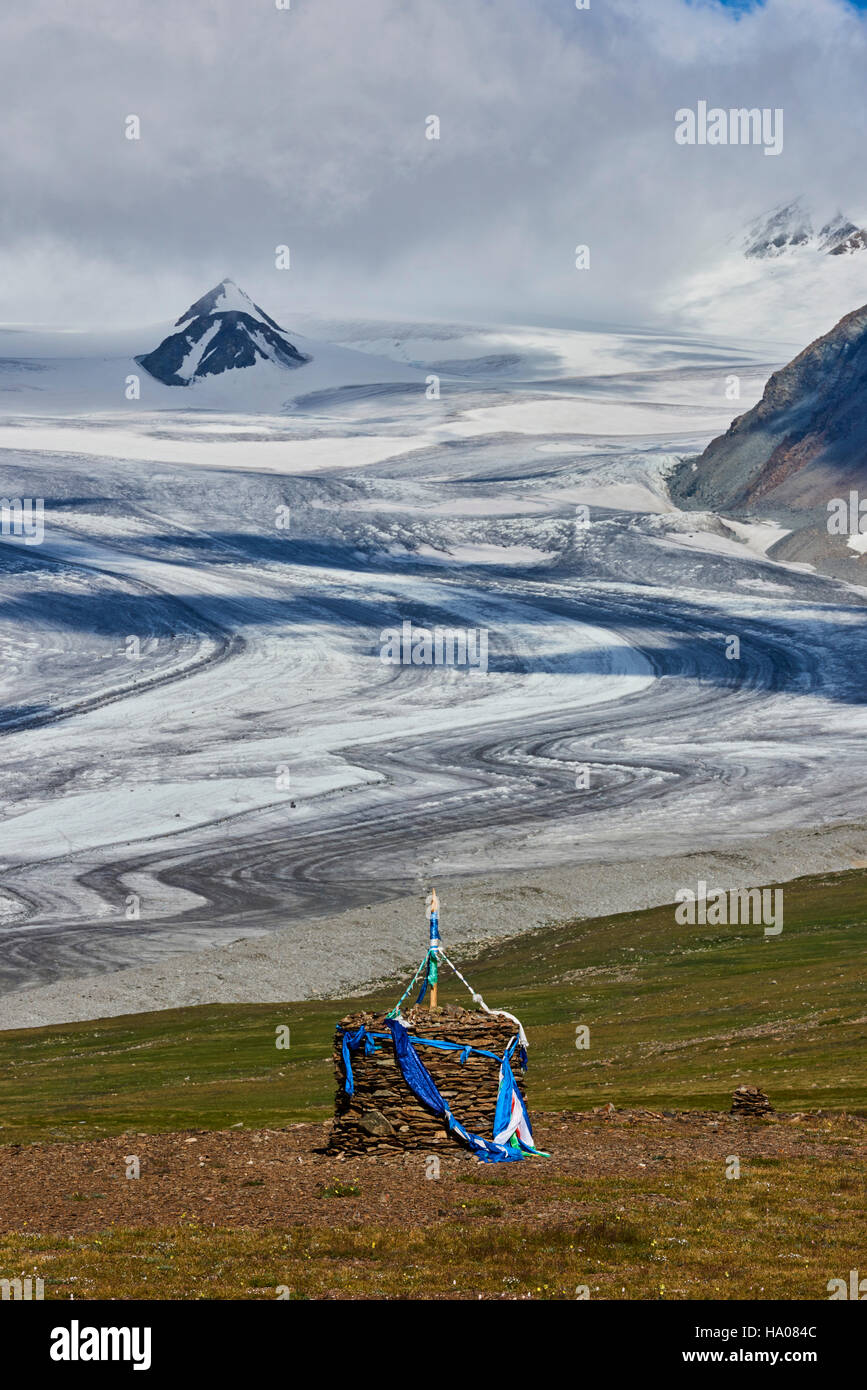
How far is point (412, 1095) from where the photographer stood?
2155 centimetres

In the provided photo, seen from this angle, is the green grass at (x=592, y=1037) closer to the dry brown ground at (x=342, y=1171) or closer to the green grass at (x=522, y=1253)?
the dry brown ground at (x=342, y=1171)

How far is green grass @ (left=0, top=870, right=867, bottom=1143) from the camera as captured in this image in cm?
3028

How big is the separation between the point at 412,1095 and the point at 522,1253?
4997 mm

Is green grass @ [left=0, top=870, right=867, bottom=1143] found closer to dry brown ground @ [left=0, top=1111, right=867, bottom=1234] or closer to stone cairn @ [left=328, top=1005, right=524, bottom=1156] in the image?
dry brown ground @ [left=0, top=1111, right=867, bottom=1234]

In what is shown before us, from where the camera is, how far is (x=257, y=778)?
3462 inches

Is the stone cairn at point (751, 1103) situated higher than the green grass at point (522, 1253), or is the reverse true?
the green grass at point (522, 1253)

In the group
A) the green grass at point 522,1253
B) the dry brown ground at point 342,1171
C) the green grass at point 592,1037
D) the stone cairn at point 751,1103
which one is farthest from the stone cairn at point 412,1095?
the green grass at point 592,1037

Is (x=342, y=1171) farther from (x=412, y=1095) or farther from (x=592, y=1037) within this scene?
(x=592, y=1037)

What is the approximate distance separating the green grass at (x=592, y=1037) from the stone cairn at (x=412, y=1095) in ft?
19.5

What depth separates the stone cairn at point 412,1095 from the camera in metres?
21.3

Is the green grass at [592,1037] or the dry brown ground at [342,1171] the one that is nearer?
the dry brown ground at [342,1171]

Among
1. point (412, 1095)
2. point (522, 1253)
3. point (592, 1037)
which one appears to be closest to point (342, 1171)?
point (412, 1095)

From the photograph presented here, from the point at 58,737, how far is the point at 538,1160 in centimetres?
7784

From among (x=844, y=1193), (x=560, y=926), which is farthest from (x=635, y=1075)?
(x=560, y=926)
